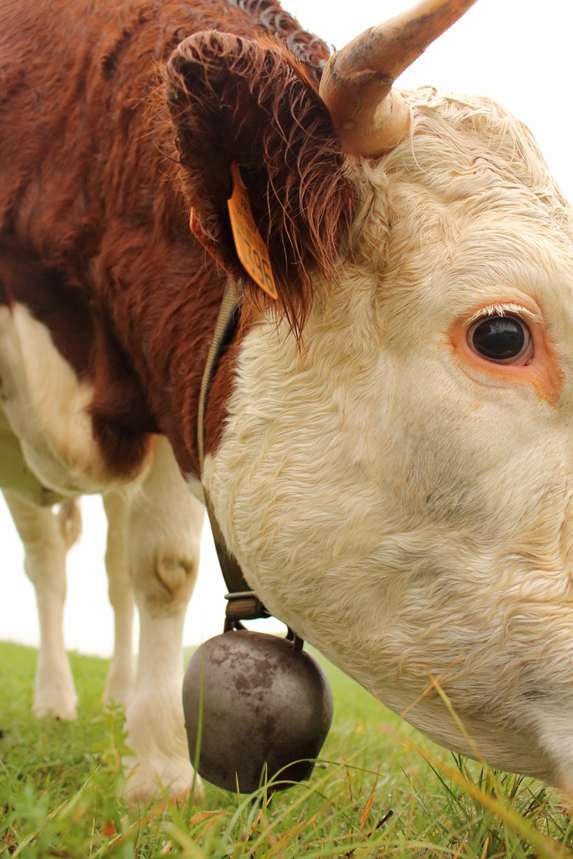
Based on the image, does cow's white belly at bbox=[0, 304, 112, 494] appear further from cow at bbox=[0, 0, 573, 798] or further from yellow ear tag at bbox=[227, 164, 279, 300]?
yellow ear tag at bbox=[227, 164, 279, 300]

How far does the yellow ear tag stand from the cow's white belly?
3.20 feet

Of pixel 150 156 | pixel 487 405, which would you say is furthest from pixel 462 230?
pixel 150 156

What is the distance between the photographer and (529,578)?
60.7 inches

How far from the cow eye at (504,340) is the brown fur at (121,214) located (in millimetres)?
385

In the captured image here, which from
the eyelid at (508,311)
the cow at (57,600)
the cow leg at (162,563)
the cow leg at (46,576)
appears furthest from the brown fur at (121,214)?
the cow leg at (46,576)

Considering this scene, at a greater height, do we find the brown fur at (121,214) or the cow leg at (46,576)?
the brown fur at (121,214)

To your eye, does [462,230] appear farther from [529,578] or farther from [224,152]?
[529,578]

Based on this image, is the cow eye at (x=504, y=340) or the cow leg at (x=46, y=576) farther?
the cow leg at (x=46, y=576)

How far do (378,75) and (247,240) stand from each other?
419 mm

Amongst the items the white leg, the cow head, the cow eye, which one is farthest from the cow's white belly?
the white leg

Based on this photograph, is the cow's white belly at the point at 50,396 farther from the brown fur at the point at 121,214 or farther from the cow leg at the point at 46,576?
the cow leg at the point at 46,576

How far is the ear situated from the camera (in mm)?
1577

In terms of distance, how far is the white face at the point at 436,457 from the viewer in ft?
5.12

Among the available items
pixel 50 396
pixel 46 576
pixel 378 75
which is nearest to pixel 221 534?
pixel 50 396
